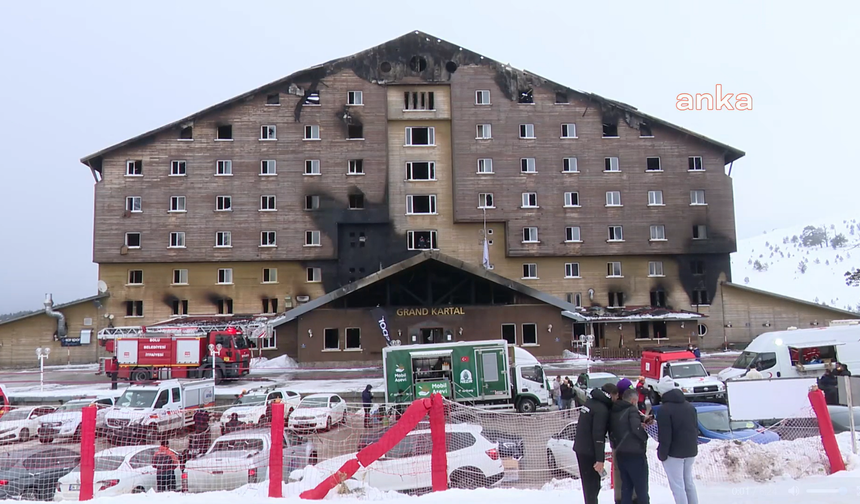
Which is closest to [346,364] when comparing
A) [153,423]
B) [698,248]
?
[153,423]

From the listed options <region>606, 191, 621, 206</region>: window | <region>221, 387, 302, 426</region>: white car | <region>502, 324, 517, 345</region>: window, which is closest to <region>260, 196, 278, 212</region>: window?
<region>502, 324, 517, 345</region>: window

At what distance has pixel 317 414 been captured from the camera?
18.7 metres

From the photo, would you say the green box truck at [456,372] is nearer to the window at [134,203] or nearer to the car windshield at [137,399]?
the car windshield at [137,399]

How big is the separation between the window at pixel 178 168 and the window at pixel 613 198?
1319 inches

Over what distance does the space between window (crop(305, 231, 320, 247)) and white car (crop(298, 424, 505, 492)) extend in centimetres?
3799

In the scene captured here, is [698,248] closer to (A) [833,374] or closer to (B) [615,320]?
(B) [615,320]

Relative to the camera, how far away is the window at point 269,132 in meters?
49.1

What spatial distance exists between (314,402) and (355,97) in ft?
110

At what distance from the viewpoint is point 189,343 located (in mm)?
34781

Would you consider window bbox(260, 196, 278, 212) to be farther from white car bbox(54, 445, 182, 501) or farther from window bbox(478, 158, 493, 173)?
white car bbox(54, 445, 182, 501)

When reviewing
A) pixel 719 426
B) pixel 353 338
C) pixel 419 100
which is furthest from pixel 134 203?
pixel 719 426

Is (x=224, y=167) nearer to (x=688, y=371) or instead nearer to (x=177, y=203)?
(x=177, y=203)

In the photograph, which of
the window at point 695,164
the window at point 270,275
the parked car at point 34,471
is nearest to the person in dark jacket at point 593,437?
the parked car at point 34,471

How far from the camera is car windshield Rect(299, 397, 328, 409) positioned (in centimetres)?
2072
